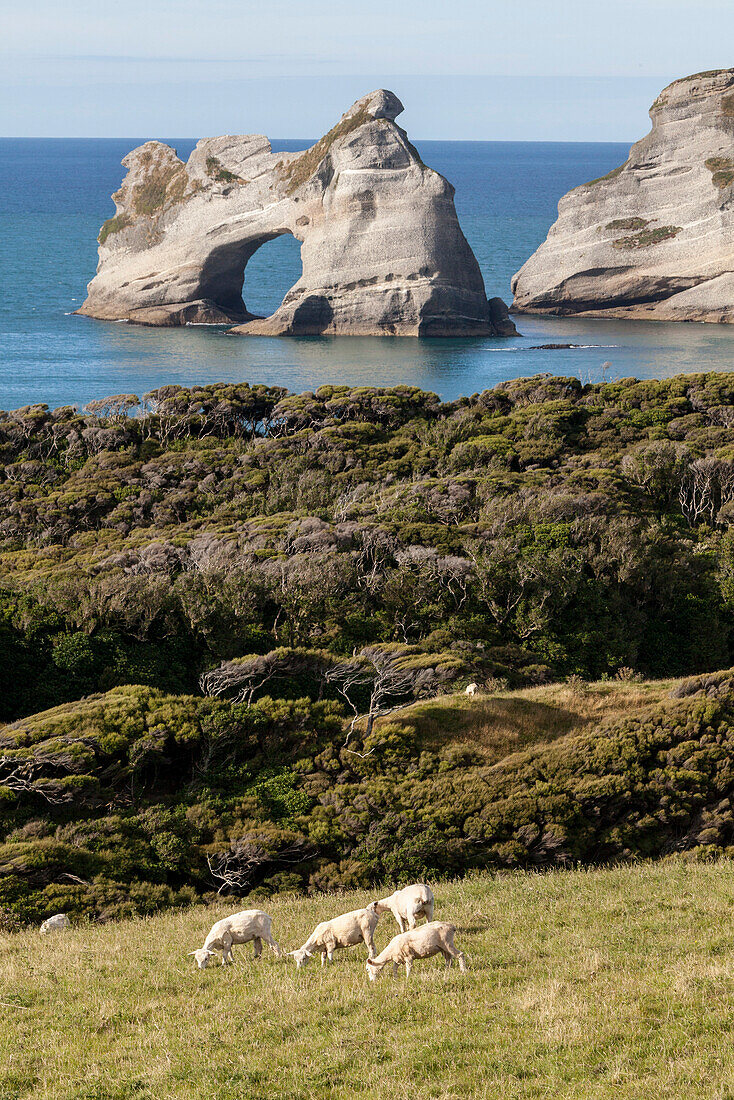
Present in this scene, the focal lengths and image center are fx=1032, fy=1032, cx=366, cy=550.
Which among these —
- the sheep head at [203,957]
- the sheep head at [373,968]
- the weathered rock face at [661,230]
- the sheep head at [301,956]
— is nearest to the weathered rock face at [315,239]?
the weathered rock face at [661,230]

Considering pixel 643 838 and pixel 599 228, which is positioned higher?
pixel 599 228

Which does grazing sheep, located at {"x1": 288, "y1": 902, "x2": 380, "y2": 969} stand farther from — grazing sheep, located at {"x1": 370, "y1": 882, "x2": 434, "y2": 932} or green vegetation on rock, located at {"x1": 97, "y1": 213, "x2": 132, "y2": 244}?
green vegetation on rock, located at {"x1": 97, "y1": 213, "x2": 132, "y2": 244}

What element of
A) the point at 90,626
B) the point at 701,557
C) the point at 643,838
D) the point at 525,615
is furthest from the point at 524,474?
the point at 643,838

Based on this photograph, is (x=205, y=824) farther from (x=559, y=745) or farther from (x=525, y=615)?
(x=525, y=615)

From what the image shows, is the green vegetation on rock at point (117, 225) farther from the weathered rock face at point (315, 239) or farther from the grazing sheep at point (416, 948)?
the grazing sheep at point (416, 948)

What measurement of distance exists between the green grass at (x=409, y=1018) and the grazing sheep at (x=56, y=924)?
2.16m

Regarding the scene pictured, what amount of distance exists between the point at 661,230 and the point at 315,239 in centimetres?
4272

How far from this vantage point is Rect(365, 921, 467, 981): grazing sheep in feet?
37.3

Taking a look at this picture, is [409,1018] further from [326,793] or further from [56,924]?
[326,793]

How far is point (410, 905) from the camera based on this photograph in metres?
12.5

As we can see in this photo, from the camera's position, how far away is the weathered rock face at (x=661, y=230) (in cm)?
12281

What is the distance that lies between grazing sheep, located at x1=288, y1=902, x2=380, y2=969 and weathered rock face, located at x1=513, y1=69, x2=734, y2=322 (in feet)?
393

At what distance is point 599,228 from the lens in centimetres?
13012

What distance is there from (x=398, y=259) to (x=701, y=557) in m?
84.4
